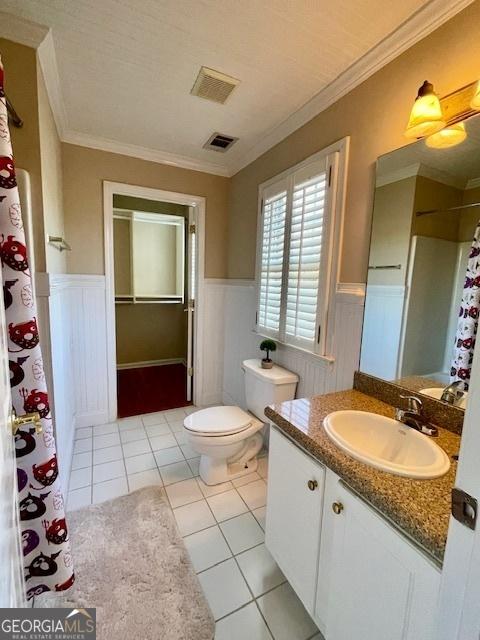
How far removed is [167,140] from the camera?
218cm

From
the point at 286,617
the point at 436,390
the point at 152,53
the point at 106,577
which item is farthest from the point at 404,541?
the point at 152,53

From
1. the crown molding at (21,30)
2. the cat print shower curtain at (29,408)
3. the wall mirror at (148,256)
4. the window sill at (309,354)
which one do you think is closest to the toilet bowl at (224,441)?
the window sill at (309,354)

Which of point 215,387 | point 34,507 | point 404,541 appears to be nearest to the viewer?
point 404,541

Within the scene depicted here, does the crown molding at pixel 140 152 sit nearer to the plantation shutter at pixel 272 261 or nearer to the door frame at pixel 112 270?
the door frame at pixel 112 270

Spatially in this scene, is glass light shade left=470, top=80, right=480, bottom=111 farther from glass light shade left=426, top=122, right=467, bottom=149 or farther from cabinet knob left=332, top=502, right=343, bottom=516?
cabinet knob left=332, top=502, right=343, bottom=516

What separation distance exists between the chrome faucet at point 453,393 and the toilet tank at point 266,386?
862 mm

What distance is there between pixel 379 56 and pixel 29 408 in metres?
2.02

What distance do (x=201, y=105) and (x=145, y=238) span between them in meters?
2.24

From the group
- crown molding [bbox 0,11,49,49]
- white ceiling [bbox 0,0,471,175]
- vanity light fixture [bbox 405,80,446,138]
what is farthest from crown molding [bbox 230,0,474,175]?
crown molding [bbox 0,11,49,49]

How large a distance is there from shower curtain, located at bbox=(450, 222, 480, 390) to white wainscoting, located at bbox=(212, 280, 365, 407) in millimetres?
412

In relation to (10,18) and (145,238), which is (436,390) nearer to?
(10,18)

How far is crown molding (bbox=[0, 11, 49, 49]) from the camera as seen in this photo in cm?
119

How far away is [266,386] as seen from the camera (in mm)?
1862

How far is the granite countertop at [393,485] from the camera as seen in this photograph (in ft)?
2.05
